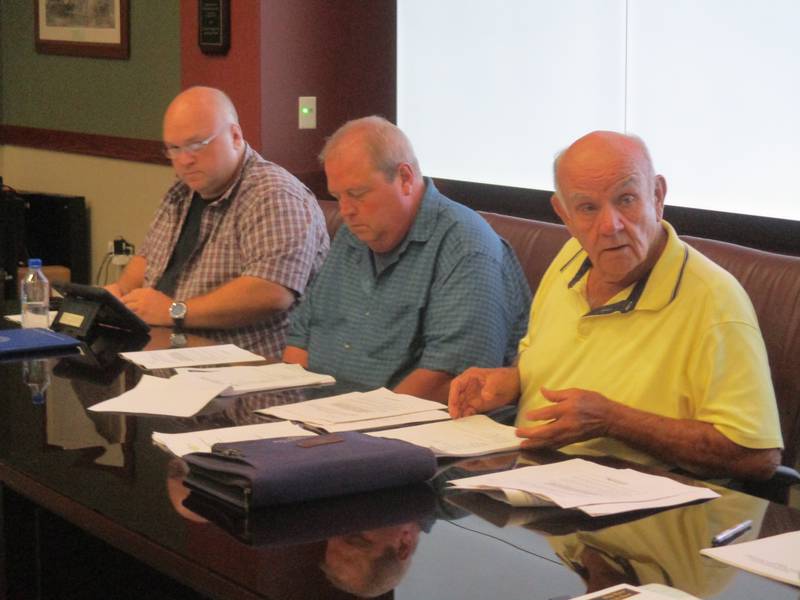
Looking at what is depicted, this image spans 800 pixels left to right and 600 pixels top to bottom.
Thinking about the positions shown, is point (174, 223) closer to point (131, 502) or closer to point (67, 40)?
point (131, 502)

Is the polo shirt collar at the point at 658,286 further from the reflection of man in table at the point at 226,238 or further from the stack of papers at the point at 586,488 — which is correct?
the reflection of man in table at the point at 226,238

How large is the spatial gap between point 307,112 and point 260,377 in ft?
7.42

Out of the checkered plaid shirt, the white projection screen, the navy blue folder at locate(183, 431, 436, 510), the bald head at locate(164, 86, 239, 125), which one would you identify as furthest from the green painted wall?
the navy blue folder at locate(183, 431, 436, 510)

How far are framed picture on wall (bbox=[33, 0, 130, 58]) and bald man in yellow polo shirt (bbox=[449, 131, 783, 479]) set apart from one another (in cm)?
346

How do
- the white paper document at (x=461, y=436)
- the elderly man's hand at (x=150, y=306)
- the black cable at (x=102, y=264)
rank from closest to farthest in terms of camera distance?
the white paper document at (x=461, y=436) < the elderly man's hand at (x=150, y=306) < the black cable at (x=102, y=264)

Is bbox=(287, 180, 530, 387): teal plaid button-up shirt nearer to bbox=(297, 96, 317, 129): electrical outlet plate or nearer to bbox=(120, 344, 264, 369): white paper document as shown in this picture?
bbox=(120, 344, 264, 369): white paper document

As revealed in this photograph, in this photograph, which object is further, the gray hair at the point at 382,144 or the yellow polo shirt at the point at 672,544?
the gray hair at the point at 382,144

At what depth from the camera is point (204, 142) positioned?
3.47 m

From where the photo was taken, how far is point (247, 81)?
4426mm

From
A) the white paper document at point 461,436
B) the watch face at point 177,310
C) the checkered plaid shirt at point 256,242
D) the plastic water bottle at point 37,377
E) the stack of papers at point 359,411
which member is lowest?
the plastic water bottle at point 37,377

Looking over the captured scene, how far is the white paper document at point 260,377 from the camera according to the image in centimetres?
235

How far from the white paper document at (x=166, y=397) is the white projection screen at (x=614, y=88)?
156cm

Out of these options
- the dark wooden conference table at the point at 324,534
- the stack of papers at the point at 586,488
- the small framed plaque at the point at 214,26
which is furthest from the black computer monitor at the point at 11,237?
the stack of papers at the point at 586,488

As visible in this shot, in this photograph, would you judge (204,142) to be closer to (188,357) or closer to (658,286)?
(188,357)
